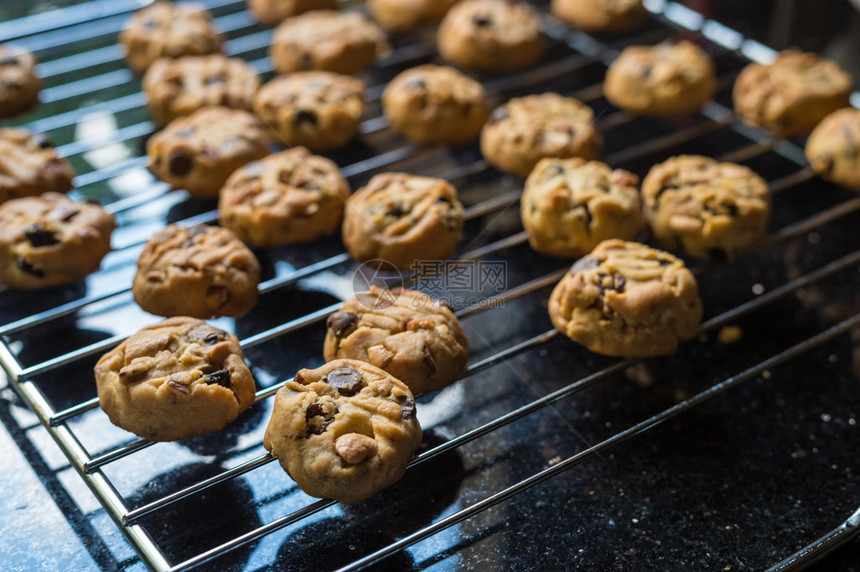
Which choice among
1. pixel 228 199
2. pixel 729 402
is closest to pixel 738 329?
pixel 729 402

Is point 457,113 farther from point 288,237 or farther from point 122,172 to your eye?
point 122,172

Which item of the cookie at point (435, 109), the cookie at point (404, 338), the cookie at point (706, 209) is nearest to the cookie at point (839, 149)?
the cookie at point (706, 209)

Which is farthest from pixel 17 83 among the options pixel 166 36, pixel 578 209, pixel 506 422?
pixel 506 422

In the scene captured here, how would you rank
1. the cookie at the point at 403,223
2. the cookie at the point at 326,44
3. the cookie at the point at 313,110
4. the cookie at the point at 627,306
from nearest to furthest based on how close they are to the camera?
the cookie at the point at 627,306 < the cookie at the point at 403,223 < the cookie at the point at 313,110 < the cookie at the point at 326,44

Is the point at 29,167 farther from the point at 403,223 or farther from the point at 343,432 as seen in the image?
the point at 343,432

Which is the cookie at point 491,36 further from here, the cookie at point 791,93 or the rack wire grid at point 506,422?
the cookie at point 791,93

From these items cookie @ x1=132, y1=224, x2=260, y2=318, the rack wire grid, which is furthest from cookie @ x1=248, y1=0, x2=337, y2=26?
cookie @ x1=132, y1=224, x2=260, y2=318
